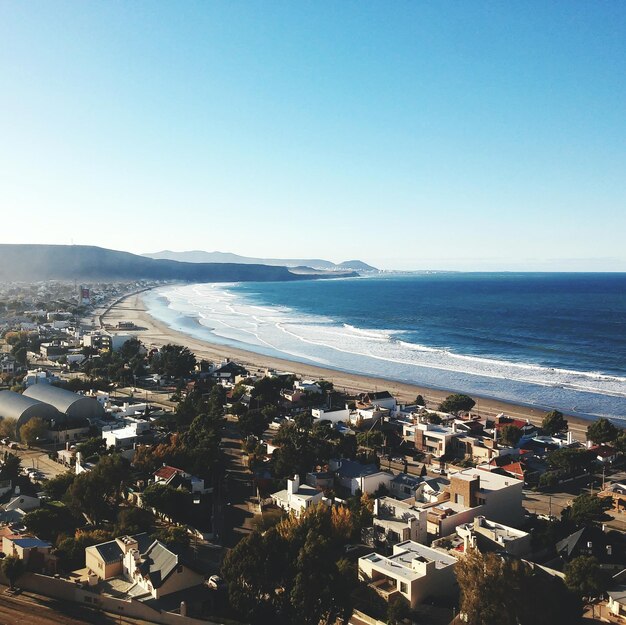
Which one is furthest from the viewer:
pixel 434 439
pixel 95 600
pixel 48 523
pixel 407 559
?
pixel 434 439

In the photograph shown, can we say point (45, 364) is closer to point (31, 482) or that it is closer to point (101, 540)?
point (31, 482)

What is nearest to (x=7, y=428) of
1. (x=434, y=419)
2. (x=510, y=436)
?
(x=434, y=419)

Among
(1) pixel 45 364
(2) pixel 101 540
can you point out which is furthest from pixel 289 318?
(2) pixel 101 540

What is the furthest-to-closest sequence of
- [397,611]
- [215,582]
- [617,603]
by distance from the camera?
[215,582]
[617,603]
[397,611]

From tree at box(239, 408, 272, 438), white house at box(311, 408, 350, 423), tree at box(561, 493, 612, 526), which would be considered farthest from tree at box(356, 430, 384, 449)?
tree at box(561, 493, 612, 526)

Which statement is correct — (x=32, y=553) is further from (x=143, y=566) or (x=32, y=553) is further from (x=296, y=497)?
(x=296, y=497)

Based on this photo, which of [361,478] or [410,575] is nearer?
[410,575]

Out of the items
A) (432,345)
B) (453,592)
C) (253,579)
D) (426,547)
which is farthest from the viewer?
(432,345)
